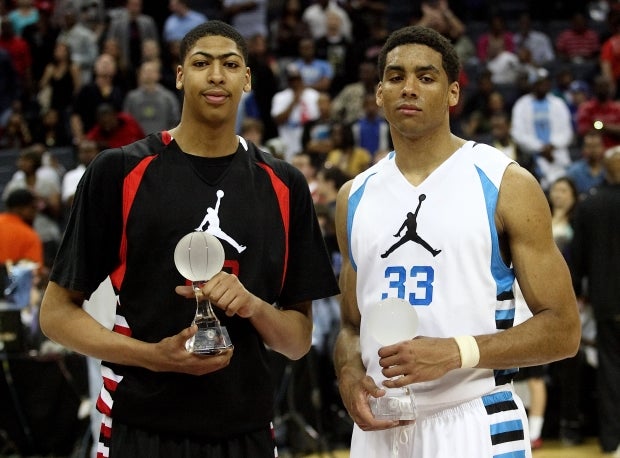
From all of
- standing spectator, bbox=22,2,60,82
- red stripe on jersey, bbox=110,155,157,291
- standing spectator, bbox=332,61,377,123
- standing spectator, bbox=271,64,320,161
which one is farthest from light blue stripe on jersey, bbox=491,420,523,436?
standing spectator, bbox=22,2,60,82

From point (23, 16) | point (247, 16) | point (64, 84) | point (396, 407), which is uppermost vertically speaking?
point (23, 16)

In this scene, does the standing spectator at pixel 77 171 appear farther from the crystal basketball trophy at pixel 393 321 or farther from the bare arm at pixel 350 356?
the crystal basketball trophy at pixel 393 321

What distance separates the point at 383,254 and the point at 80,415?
5995 mm

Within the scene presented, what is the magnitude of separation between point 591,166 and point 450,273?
9.56 m

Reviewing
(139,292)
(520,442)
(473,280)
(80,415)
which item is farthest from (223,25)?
(80,415)

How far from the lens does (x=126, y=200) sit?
160 inches

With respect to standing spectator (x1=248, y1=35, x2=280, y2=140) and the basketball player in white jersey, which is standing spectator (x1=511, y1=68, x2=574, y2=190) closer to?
standing spectator (x1=248, y1=35, x2=280, y2=140)

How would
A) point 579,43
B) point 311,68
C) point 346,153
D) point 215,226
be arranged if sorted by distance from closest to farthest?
point 215,226, point 346,153, point 311,68, point 579,43

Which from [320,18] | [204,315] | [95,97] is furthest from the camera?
[320,18]

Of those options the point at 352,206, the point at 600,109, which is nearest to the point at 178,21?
the point at 600,109

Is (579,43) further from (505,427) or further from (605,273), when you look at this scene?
(505,427)

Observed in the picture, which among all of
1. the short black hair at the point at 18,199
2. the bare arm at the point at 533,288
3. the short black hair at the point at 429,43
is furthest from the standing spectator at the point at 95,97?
the bare arm at the point at 533,288

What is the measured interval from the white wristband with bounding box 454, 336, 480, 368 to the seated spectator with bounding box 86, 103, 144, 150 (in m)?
9.46

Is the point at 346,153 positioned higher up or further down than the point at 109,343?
higher up
